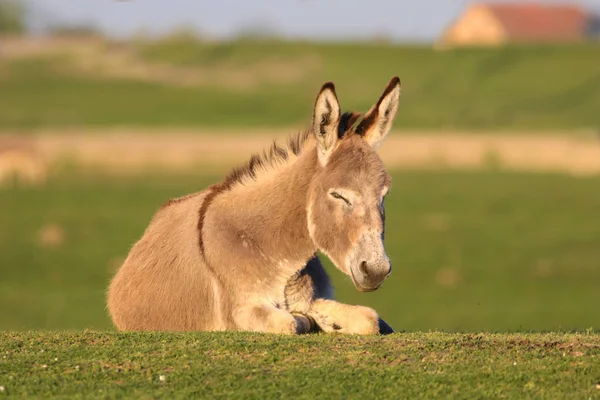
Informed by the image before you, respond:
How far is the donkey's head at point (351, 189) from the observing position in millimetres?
10648

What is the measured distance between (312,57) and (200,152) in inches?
1316

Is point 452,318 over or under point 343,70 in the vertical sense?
under

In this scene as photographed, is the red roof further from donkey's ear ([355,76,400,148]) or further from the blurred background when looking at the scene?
donkey's ear ([355,76,400,148])

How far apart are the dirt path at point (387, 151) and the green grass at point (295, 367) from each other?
46.7m

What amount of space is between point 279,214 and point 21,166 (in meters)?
45.2

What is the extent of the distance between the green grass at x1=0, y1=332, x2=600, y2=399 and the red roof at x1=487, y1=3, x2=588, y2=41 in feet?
355

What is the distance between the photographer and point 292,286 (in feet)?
37.8

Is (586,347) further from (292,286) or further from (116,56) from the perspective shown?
(116,56)

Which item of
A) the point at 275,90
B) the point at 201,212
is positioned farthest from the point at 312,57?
the point at 201,212

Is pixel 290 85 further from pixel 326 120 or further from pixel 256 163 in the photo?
pixel 326 120

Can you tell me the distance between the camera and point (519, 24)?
390 ft

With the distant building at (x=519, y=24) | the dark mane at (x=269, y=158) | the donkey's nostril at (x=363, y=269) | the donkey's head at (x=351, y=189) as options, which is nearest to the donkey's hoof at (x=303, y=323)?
the donkey's head at (x=351, y=189)

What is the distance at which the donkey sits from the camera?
10953 mm

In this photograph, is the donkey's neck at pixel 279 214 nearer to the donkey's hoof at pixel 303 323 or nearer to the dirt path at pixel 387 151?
the donkey's hoof at pixel 303 323
